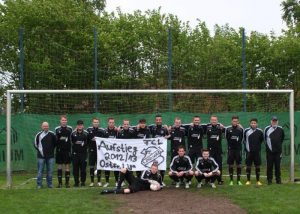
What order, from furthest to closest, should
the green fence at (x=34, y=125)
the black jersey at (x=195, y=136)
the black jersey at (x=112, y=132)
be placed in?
the green fence at (x=34, y=125)
the black jersey at (x=195, y=136)
the black jersey at (x=112, y=132)

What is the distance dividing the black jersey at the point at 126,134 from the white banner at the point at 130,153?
0.99 ft

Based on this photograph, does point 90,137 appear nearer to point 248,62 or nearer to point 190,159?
point 190,159

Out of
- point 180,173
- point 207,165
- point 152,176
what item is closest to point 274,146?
point 207,165

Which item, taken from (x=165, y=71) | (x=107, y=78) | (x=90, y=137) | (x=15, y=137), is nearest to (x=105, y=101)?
(x=107, y=78)

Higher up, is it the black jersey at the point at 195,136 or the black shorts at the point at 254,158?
the black jersey at the point at 195,136

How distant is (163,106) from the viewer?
19.5 meters

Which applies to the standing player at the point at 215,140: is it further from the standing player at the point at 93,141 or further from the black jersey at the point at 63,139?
the black jersey at the point at 63,139

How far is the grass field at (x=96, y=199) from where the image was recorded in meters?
10.8

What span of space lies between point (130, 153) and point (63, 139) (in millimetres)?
1803

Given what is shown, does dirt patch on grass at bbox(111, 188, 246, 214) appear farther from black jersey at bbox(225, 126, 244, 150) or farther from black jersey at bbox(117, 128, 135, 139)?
black jersey at bbox(225, 126, 244, 150)

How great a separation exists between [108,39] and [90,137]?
9.82 metres

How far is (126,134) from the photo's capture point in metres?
14.6

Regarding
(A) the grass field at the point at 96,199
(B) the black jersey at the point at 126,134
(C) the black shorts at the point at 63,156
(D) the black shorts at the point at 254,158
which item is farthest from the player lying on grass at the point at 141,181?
(D) the black shorts at the point at 254,158

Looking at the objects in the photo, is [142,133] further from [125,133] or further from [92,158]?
[92,158]
